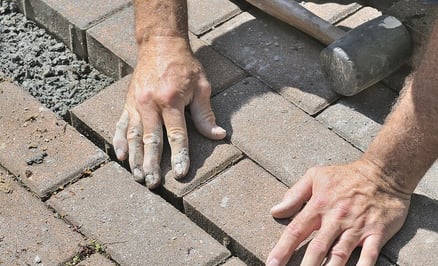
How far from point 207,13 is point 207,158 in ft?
2.81

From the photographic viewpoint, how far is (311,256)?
2.91 m

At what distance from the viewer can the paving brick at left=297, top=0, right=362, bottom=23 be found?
3.88 meters

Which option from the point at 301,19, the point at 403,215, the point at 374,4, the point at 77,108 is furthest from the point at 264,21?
the point at 403,215

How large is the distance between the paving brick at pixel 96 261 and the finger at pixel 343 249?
72 cm

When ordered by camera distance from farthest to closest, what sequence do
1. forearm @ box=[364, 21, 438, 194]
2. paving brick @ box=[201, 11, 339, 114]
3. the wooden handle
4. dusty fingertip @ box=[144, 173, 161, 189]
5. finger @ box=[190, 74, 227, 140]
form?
the wooden handle → paving brick @ box=[201, 11, 339, 114] → finger @ box=[190, 74, 227, 140] → dusty fingertip @ box=[144, 173, 161, 189] → forearm @ box=[364, 21, 438, 194]

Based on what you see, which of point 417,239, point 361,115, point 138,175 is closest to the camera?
point 417,239

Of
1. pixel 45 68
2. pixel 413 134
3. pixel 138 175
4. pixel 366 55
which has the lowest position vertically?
pixel 45 68

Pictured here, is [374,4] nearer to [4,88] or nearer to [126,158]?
[126,158]

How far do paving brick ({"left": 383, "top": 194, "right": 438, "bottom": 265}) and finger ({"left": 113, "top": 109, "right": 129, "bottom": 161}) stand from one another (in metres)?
0.98

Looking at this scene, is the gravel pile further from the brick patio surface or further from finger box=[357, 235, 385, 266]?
finger box=[357, 235, 385, 266]

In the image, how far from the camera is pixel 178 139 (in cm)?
327

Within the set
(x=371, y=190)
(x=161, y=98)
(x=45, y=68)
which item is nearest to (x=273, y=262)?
(x=371, y=190)

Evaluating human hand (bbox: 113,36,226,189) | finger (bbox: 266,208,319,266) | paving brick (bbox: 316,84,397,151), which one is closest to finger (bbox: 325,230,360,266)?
Answer: finger (bbox: 266,208,319,266)

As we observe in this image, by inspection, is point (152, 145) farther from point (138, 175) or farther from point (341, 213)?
point (341, 213)
